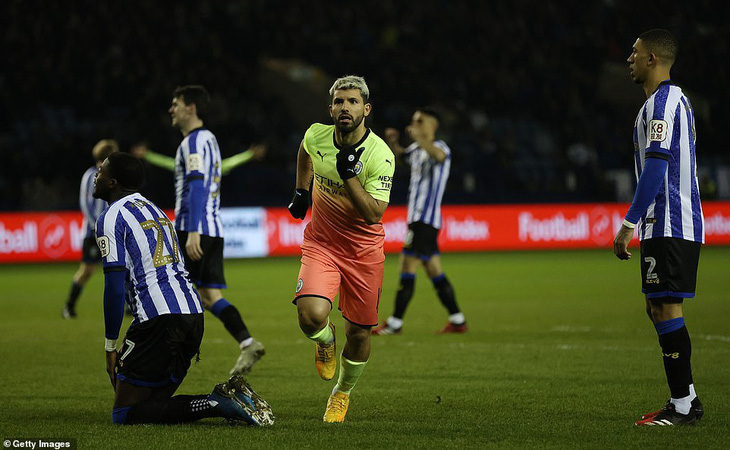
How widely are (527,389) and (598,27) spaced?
23.4 meters

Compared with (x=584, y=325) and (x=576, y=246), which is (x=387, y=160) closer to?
(x=584, y=325)

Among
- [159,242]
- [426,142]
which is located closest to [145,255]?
[159,242]

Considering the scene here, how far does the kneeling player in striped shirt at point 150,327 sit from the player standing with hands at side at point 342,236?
637 mm

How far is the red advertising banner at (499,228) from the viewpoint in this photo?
2164 cm

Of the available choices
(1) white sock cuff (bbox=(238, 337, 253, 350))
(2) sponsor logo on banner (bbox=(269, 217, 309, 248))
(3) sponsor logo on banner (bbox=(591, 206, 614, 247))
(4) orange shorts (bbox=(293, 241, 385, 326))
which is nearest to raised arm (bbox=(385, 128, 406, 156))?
(1) white sock cuff (bbox=(238, 337, 253, 350))

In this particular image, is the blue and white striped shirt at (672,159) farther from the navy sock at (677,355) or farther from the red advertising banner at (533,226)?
the red advertising banner at (533,226)

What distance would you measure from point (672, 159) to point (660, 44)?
0.68 meters

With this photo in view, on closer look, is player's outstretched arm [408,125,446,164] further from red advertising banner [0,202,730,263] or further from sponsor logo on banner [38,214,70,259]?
sponsor logo on banner [38,214,70,259]

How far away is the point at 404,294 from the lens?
1044cm

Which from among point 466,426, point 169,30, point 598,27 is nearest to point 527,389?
point 466,426

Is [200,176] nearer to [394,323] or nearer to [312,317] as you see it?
[312,317]

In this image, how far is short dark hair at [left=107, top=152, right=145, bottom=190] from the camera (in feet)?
18.1

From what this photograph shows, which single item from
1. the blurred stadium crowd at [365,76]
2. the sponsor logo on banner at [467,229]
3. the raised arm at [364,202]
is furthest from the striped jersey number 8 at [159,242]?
the sponsor logo on banner at [467,229]

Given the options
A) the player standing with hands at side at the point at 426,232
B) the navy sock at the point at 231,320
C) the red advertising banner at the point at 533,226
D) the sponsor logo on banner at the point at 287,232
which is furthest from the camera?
the red advertising banner at the point at 533,226
